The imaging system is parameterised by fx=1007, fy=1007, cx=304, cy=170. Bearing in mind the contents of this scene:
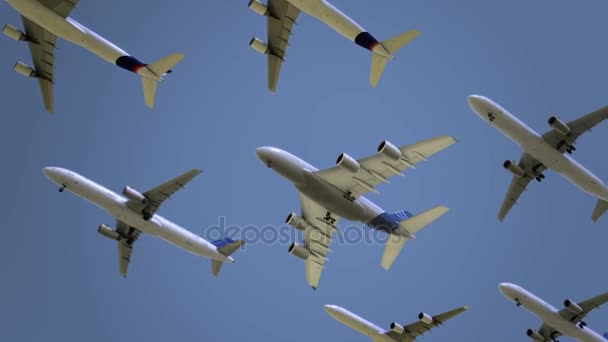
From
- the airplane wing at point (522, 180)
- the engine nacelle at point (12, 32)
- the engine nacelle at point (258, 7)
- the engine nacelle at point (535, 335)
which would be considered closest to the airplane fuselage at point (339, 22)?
the engine nacelle at point (258, 7)

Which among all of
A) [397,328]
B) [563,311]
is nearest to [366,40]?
[397,328]

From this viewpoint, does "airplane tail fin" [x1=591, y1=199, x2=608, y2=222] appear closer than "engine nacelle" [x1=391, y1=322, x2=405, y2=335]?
No

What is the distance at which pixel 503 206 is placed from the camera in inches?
2948

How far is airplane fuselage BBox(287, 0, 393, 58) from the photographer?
2482 inches

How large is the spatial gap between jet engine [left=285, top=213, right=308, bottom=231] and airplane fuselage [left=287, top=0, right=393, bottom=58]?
12857 millimetres

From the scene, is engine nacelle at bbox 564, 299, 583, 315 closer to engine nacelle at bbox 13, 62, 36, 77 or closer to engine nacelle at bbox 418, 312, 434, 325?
engine nacelle at bbox 418, 312, 434, 325

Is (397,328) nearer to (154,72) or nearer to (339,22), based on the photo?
(339,22)

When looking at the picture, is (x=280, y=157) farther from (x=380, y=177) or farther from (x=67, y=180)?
(x=67, y=180)

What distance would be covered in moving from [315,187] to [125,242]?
67.6 feet

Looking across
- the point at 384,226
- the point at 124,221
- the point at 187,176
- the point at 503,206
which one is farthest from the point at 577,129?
the point at 124,221

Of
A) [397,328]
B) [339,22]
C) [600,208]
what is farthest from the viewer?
[600,208]

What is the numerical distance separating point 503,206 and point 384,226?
13.5m

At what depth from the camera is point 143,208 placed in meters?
70.2

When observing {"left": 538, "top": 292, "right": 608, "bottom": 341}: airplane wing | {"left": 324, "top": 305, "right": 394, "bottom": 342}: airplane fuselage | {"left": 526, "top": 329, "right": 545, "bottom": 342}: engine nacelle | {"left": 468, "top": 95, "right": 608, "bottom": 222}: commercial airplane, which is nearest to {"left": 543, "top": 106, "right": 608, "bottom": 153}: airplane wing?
{"left": 468, "top": 95, "right": 608, "bottom": 222}: commercial airplane
